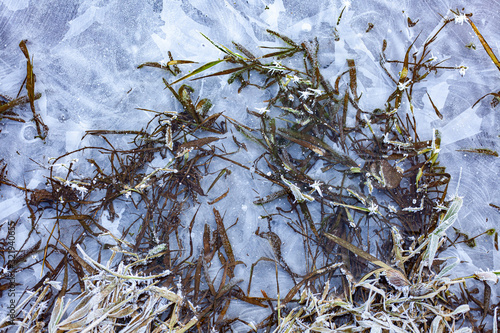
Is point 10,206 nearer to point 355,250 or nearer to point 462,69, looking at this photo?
point 355,250

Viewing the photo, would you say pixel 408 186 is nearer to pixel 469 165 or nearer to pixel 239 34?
pixel 469 165

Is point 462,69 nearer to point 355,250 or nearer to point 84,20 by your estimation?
point 355,250

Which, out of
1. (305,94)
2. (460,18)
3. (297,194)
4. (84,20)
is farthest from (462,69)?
(84,20)

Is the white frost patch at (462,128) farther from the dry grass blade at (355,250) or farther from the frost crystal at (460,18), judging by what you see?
the dry grass blade at (355,250)

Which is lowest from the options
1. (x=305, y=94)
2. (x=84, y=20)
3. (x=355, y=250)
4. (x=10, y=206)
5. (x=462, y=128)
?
(x=355, y=250)

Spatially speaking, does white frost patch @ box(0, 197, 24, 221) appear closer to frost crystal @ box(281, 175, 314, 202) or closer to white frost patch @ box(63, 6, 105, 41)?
white frost patch @ box(63, 6, 105, 41)

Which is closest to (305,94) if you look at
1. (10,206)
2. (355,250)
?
(355,250)

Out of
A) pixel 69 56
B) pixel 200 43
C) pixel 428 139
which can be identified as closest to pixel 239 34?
pixel 200 43

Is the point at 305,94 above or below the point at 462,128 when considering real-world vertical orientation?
above

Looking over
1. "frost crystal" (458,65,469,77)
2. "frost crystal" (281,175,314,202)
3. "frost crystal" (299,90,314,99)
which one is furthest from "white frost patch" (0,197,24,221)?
"frost crystal" (458,65,469,77)
